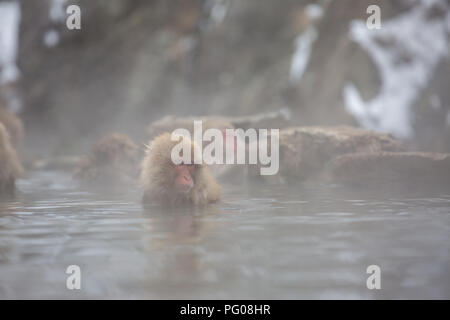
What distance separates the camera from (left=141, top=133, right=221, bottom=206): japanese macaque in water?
5641mm

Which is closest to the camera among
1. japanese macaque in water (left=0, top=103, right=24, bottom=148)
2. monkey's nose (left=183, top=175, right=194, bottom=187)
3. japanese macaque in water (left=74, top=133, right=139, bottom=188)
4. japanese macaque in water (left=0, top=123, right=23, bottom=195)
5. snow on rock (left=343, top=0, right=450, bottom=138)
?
monkey's nose (left=183, top=175, right=194, bottom=187)

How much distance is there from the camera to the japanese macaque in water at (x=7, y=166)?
6926 millimetres

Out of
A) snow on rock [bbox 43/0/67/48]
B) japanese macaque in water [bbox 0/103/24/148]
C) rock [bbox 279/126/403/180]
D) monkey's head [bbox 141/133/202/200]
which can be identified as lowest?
monkey's head [bbox 141/133/202/200]

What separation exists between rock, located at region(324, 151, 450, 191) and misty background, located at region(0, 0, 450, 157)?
2.67m

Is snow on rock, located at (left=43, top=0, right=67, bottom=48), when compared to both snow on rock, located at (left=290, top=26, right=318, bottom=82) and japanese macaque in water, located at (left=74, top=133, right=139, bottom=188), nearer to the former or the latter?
snow on rock, located at (left=290, top=26, right=318, bottom=82)

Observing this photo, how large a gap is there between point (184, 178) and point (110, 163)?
14.3 feet

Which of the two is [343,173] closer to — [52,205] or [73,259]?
[52,205]

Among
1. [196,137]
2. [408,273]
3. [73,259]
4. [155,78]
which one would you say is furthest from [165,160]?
[155,78]

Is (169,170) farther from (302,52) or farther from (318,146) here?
(302,52)

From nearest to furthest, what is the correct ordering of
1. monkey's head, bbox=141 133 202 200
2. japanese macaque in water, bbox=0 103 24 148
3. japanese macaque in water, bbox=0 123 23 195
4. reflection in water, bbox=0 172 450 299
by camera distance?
reflection in water, bbox=0 172 450 299 → monkey's head, bbox=141 133 202 200 → japanese macaque in water, bbox=0 123 23 195 → japanese macaque in water, bbox=0 103 24 148

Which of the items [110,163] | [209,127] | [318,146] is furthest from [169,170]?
[110,163]

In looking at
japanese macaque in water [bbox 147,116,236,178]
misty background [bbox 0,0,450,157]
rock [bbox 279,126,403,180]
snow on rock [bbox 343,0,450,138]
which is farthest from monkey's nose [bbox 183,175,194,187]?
snow on rock [bbox 343,0,450,138]

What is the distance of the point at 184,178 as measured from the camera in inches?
218
